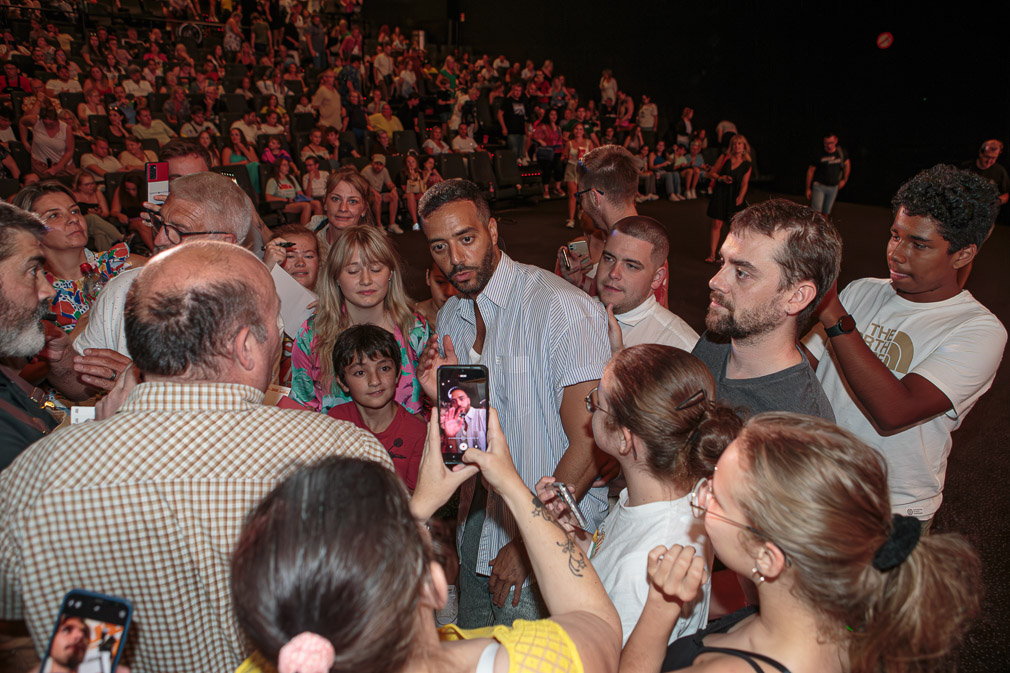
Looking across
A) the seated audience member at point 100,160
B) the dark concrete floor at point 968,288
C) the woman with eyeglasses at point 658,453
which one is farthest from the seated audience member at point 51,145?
the woman with eyeglasses at point 658,453

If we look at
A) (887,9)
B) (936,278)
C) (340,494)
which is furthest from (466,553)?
(887,9)

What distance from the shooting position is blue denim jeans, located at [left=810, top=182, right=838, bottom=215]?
9008mm

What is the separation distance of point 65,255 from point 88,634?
269 centimetres

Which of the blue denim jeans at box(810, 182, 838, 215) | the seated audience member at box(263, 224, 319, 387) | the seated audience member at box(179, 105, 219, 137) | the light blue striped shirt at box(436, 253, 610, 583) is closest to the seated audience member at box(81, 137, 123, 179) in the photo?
the seated audience member at box(179, 105, 219, 137)

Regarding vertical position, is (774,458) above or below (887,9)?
below

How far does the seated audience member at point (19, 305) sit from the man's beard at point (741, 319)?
1.91m

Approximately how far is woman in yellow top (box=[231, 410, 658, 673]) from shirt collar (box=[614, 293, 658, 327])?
5.83ft

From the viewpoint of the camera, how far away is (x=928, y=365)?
6.44ft

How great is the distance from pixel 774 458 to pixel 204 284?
3.80 feet

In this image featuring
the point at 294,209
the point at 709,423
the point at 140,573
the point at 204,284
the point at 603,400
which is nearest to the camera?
the point at 140,573

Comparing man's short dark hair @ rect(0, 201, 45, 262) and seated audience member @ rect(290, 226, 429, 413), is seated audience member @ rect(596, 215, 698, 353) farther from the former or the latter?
man's short dark hair @ rect(0, 201, 45, 262)

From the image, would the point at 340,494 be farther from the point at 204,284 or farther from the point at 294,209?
the point at 294,209

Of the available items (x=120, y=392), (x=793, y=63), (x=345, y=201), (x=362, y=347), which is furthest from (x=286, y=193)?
(x=793, y=63)

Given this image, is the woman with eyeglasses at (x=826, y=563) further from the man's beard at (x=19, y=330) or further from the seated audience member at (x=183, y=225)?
the seated audience member at (x=183, y=225)
